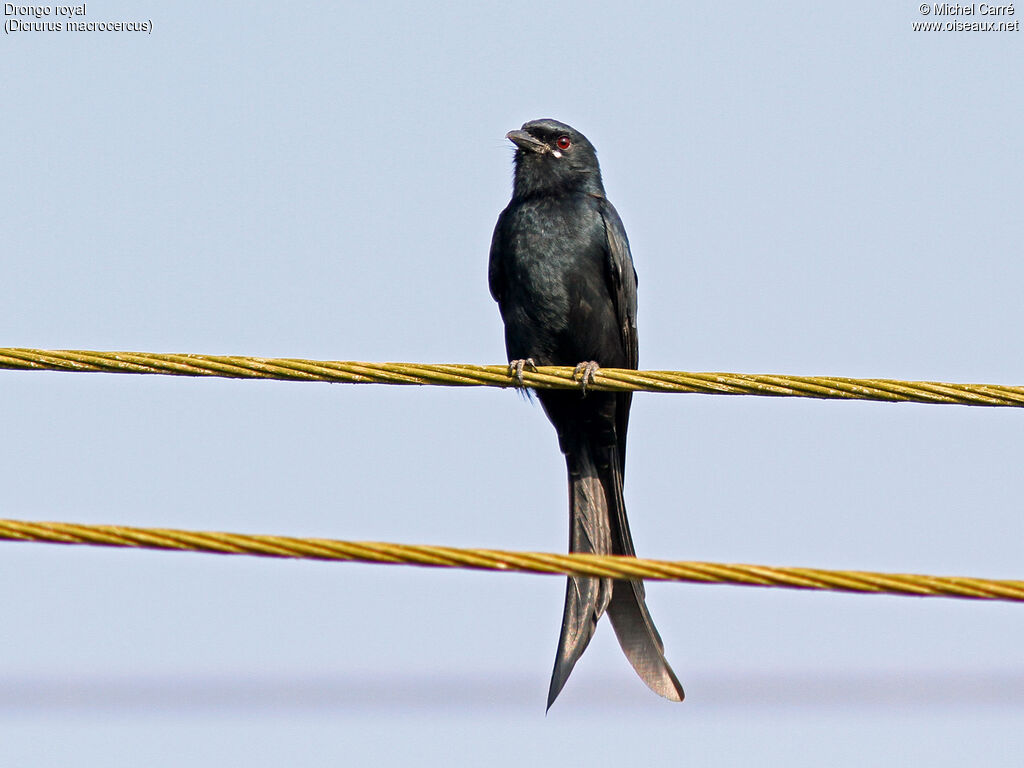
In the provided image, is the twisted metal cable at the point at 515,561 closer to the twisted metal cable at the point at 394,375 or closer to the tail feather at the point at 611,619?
the twisted metal cable at the point at 394,375

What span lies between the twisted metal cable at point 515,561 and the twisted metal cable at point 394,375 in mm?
1120

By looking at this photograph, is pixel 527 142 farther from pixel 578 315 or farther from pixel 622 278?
pixel 578 315

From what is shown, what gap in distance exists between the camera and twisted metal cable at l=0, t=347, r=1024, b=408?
161 inches

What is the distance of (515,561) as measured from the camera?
309 cm

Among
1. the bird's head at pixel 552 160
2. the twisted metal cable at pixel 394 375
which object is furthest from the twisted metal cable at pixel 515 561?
the bird's head at pixel 552 160

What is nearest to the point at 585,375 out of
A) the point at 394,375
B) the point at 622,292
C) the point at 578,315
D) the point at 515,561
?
the point at 394,375

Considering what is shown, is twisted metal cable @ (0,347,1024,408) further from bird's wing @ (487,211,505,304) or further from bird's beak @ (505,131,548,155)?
bird's beak @ (505,131,548,155)

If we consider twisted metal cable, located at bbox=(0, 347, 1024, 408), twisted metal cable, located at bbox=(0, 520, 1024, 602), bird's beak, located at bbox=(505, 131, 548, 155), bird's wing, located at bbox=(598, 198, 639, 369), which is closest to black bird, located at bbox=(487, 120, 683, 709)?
bird's wing, located at bbox=(598, 198, 639, 369)

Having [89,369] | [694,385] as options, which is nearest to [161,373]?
[89,369]

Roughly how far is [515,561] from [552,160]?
433cm

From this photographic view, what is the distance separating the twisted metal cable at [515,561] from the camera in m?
3.01

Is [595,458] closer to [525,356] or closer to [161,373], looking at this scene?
[525,356]

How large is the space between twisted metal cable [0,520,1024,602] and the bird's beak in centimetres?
439

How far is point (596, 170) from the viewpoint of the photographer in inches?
285
